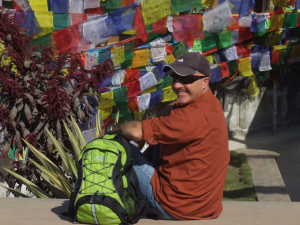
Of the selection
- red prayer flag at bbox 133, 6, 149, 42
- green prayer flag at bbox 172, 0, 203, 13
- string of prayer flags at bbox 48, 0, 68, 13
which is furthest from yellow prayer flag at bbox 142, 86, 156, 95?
string of prayer flags at bbox 48, 0, 68, 13

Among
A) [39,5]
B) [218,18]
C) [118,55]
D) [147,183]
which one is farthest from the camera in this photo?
[218,18]

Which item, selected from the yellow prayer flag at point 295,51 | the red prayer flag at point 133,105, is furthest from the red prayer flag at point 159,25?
the yellow prayer flag at point 295,51

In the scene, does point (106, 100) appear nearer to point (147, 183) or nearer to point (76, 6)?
A: point (76, 6)

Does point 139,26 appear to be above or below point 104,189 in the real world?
above

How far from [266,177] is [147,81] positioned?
2333 millimetres

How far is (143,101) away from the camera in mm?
6629

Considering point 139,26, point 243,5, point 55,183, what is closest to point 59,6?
point 139,26

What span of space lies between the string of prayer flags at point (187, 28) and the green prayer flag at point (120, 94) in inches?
52.5

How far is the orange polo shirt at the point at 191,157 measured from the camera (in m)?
2.79

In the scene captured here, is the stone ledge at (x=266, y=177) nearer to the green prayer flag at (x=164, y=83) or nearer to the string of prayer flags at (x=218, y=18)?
the green prayer flag at (x=164, y=83)

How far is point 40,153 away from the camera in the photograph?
4.05 metres

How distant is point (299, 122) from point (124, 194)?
828 centimetres

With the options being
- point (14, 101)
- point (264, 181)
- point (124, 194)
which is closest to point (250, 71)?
point (264, 181)

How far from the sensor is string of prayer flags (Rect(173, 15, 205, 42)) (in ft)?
22.4
